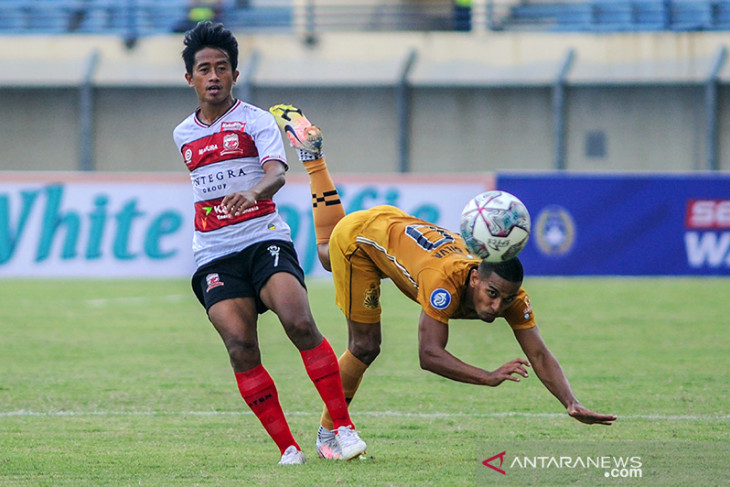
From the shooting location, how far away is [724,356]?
400 inches

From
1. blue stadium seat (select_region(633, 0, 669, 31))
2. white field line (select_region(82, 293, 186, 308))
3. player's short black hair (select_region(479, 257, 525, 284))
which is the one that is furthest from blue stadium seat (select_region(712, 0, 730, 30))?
player's short black hair (select_region(479, 257, 525, 284))

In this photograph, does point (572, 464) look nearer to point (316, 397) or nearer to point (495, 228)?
point (495, 228)

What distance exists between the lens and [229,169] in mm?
6020

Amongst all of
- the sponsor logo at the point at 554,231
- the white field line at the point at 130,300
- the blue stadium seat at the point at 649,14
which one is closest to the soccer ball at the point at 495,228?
the white field line at the point at 130,300

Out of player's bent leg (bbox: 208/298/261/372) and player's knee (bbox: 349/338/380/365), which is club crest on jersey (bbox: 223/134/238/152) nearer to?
player's bent leg (bbox: 208/298/261/372)

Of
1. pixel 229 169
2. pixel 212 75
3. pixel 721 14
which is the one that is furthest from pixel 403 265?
pixel 721 14

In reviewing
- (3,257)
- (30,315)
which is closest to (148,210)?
(3,257)

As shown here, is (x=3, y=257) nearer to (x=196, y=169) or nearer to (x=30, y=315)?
(x=30, y=315)

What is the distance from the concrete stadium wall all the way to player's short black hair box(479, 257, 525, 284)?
19474 mm

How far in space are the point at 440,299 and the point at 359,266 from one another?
3.06ft

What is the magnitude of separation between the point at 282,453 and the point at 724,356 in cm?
542

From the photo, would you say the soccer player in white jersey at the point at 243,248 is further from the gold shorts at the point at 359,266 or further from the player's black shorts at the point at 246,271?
the gold shorts at the point at 359,266

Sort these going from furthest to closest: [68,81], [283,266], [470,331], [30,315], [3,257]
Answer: [68,81] < [3,257] < [30,315] < [470,331] < [283,266]

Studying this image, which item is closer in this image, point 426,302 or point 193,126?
point 426,302
